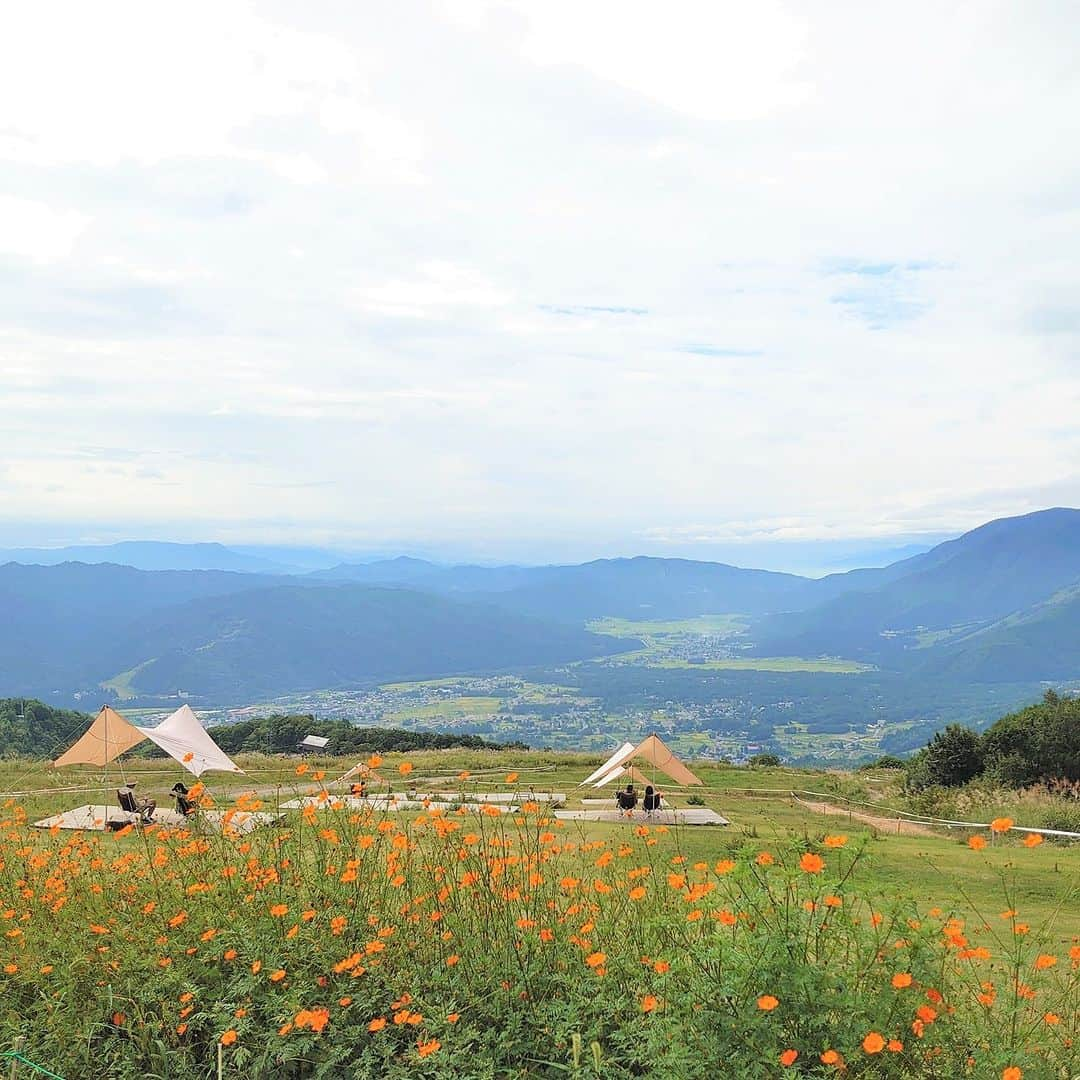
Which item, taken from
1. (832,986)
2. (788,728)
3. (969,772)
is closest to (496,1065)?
(832,986)

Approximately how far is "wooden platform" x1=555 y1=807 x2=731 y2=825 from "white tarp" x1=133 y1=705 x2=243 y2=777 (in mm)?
7554

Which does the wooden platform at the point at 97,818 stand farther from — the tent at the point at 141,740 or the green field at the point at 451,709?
the green field at the point at 451,709

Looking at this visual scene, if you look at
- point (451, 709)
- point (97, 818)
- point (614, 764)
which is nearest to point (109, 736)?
point (97, 818)

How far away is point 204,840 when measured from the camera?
583cm

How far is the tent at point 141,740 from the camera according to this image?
1752cm

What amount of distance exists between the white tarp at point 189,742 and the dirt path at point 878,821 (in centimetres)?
1271

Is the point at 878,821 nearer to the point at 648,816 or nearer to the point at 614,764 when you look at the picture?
the point at 648,816

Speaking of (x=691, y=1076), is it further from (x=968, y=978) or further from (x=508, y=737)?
(x=508, y=737)

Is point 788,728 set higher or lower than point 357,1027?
lower

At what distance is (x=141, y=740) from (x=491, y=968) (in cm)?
1598

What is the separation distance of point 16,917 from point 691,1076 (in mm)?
4339

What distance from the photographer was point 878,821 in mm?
17031

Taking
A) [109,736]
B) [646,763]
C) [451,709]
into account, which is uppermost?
[109,736]

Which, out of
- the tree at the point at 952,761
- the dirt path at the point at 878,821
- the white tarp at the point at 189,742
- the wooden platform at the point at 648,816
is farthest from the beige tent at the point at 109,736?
the tree at the point at 952,761
